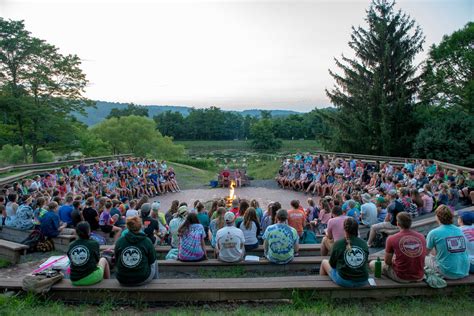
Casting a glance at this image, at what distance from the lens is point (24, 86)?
75.3ft

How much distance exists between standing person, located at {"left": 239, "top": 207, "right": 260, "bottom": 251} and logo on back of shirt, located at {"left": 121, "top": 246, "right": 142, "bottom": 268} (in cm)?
232

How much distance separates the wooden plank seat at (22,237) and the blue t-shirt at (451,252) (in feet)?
22.3

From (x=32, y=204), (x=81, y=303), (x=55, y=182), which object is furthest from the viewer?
(x=55, y=182)

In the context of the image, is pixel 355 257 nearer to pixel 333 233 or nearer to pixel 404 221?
pixel 404 221

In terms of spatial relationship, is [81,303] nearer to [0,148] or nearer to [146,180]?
[146,180]

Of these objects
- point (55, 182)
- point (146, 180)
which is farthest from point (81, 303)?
point (146, 180)

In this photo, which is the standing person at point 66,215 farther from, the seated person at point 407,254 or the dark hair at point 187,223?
the seated person at point 407,254

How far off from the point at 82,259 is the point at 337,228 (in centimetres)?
398

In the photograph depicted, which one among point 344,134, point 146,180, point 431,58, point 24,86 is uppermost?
point 431,58

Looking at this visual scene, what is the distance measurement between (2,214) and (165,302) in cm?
612

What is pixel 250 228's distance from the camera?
6.23 metres

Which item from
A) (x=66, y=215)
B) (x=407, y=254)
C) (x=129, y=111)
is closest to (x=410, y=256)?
(x=407, y=254)

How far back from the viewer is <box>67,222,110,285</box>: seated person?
14.3ft

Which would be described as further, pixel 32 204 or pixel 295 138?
pixel 295 138
